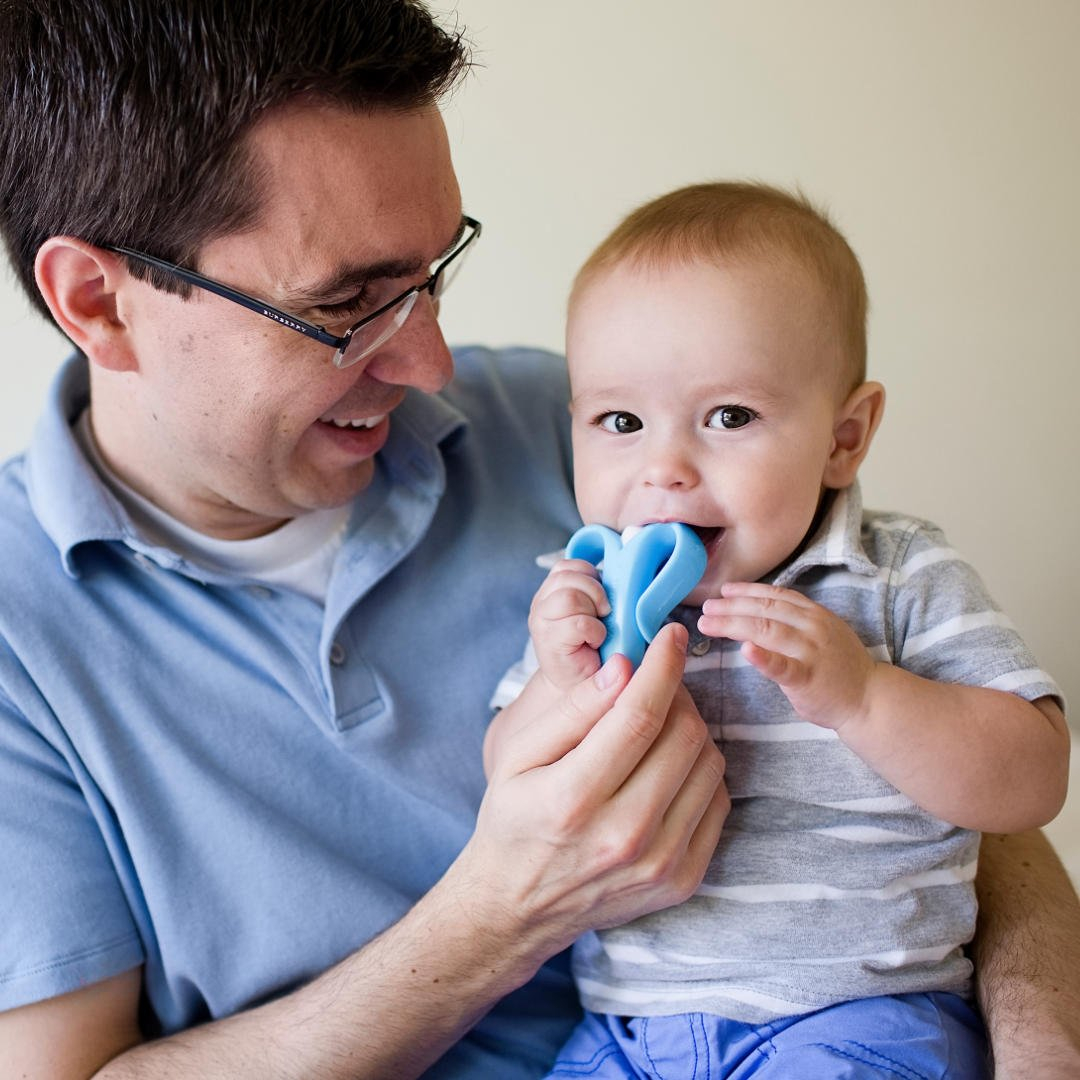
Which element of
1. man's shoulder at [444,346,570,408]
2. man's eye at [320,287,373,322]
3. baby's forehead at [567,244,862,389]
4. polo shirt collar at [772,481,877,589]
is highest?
baby's forehead at [567,244,862,389]

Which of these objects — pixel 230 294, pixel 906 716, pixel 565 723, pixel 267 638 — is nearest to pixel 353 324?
pixel 230 294

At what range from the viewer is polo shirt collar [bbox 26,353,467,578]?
4.79ft

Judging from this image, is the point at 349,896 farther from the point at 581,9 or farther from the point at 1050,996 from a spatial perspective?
the point at 581,9

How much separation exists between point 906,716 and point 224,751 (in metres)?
0.81

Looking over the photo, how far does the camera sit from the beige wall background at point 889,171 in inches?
99.0

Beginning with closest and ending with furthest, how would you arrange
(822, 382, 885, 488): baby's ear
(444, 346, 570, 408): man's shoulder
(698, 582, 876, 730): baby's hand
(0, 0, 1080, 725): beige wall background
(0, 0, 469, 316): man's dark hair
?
(698, 582, 876, 730): baby's hand, (0, 0, 469, 316): man's dark hair, (822, 382, 885, 488): baby's ear, (444, 346, 570, 408): man's shoulder, (0, 0, 1080, 725): beige wall background

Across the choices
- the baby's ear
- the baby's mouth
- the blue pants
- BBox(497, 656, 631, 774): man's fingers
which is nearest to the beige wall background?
the baby's ear

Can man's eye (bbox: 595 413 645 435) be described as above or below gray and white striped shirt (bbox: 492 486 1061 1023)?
above

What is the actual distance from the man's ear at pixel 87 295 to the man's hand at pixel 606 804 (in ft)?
2.22

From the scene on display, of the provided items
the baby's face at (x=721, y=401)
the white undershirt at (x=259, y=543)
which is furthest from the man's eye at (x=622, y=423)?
the white undershirt at (x=259, y=543)

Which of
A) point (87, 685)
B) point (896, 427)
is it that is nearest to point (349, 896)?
point (87, 685)

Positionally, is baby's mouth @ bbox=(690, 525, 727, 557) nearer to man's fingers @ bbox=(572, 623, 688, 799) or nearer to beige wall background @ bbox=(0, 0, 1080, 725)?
man's fingers @ bbox=(572, 623, 688, 799)

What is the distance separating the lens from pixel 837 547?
1.33m

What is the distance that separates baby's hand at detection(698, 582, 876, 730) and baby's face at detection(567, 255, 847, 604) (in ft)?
0.38
